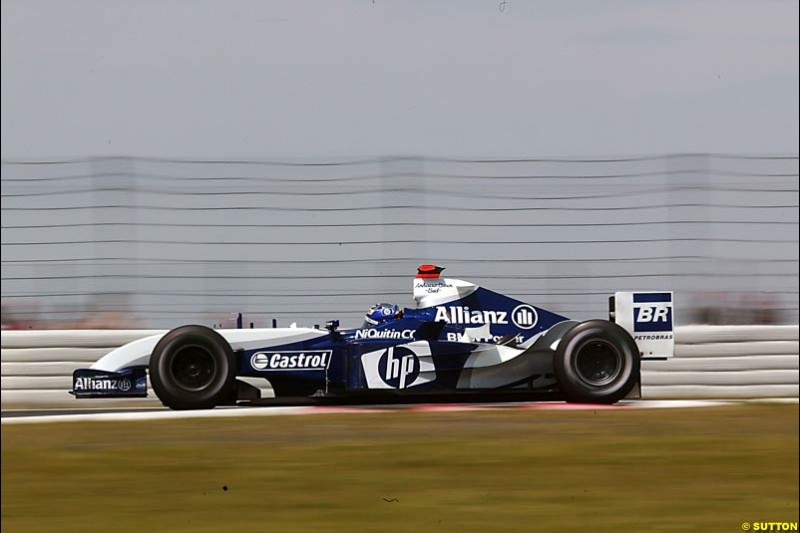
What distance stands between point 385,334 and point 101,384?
1825 mm

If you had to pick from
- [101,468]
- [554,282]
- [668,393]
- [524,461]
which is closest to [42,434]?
[101,468]

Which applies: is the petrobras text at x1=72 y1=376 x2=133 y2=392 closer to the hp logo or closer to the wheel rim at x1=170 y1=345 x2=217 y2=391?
the wheel rim at x1=170 y1=345 x2=217 y2=391

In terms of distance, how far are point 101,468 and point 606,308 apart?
384cm

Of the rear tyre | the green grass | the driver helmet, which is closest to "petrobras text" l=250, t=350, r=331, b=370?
the driver helmet

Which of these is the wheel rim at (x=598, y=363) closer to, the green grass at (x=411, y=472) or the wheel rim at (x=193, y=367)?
the green grass at (x=411, y=472)

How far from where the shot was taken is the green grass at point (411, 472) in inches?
199

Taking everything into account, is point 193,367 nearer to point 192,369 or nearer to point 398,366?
point 192,369

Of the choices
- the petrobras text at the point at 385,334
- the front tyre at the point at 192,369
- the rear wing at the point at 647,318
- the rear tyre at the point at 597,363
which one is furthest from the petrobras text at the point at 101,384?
the rear wing at the point at 647,318

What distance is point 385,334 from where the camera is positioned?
8.52 metres

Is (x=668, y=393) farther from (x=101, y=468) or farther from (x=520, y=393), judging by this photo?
(x=101, y=468)

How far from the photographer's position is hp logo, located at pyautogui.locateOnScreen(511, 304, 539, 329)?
8648 millimetres

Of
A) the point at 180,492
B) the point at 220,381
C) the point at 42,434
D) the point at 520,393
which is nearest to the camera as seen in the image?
the point at 180,492

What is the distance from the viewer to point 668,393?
379 inches

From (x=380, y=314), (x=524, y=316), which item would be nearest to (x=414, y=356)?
(x=380, y=314)
